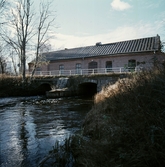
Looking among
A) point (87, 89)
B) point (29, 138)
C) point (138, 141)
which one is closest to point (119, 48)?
point (87, 89)

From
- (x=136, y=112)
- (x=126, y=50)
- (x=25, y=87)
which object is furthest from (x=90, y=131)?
(x=126, y=50)

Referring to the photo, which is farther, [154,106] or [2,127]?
[2,127]

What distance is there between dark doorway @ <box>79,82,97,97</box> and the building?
310 cm

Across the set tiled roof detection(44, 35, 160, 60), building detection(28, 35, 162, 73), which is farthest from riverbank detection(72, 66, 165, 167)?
tiled roof detection(44, 35, 160, 60)

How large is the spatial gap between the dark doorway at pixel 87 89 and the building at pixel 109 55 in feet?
10.2

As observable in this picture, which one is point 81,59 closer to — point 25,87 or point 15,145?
point 25,87

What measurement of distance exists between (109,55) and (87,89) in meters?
5.57

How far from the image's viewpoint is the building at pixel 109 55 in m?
18.5

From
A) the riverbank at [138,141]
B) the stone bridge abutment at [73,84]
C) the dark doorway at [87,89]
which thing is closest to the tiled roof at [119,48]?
the dark doorway at [87,89]

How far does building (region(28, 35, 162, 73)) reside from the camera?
1855 centimetres

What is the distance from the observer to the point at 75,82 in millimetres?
16719

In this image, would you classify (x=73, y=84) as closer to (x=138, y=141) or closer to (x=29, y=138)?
(x=29, y=138)

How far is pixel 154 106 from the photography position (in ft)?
8.38

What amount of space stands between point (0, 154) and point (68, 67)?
2157cm
